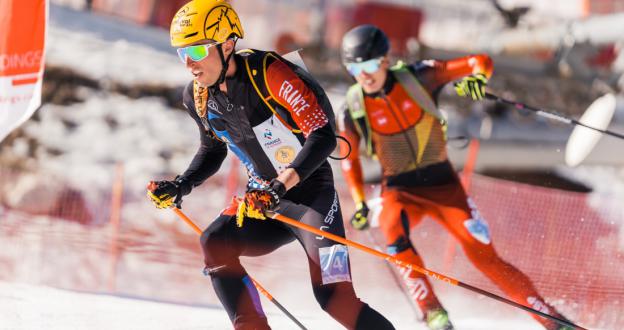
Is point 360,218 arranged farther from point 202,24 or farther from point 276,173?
point 202,24

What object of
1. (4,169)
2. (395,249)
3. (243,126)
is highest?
(243,126)

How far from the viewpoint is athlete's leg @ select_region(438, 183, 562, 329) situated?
5.30 metres

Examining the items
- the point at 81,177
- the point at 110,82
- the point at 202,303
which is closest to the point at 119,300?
the point at 202,303

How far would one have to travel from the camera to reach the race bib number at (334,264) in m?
3.85

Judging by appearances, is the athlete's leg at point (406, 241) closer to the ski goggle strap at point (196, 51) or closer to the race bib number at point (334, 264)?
the race bib number at point (334, 264)

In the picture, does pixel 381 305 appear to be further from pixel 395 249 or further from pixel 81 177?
pixel 81 177

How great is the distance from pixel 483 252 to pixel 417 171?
775mm

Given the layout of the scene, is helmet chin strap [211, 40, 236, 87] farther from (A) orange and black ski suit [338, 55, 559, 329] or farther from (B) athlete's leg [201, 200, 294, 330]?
(A) orange and black ski suit [338, 55, 559, 329]

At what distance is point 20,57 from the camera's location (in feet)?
16.4

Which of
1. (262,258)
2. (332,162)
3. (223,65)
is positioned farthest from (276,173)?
(332,162)

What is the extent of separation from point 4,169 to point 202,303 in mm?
5310

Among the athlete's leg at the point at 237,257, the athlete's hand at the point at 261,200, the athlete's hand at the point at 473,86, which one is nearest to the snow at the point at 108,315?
the athlete's leg at the point at 237,257

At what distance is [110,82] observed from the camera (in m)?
13.3

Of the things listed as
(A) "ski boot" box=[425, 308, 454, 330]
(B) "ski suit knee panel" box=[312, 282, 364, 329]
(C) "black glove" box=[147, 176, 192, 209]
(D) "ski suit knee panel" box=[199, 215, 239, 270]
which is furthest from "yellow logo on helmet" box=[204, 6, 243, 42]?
(A) "ski boot" box=[425, 308, 454, 330]
